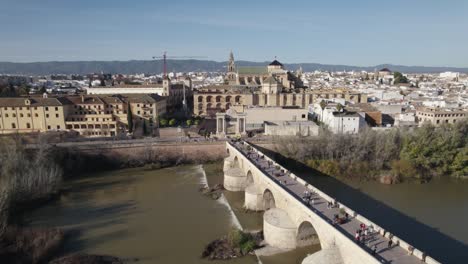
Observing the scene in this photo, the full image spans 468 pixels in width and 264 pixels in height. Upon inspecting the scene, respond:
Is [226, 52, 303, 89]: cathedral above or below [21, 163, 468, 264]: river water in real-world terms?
above

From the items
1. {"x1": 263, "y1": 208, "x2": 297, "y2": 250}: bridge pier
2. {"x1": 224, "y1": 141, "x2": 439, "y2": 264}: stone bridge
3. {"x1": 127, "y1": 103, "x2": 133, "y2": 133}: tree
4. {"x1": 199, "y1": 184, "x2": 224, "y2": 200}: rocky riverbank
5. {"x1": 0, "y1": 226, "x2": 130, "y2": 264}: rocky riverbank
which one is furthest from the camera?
{"x1": 127, "y1": 103, "x2": 133, "y2": 133}: tree

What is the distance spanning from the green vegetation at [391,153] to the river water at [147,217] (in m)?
9.73

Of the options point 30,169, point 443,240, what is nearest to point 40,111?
point 30,169

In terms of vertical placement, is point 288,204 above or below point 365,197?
above

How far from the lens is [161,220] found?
818 inches

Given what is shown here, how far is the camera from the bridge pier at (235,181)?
2597 cm

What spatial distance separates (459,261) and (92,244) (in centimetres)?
1810

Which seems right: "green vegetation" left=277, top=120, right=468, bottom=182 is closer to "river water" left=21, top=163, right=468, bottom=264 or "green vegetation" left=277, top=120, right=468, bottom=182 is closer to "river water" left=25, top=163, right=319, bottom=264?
"river water" left=21, top=163, right=468, bottom=264

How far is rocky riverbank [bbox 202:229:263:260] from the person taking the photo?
53.8 feet

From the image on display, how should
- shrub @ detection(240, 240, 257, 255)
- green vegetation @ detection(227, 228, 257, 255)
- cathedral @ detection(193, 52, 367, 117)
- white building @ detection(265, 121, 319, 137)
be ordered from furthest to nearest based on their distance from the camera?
cathedral @ detection(193, 52, 367, 117) → white building @ detection(265, 121, 319, 137) → green vegetation @ detection(227, 228, 257, 255) → shrub @ detection(240, 240, 257, 255)

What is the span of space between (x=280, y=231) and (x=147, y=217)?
9119 mm

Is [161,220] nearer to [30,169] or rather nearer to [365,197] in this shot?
[30,169]

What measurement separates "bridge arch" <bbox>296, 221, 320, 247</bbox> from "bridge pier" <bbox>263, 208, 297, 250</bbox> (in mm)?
248

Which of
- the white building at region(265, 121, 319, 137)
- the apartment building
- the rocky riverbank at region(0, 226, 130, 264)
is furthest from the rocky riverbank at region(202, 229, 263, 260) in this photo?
the apartment building
